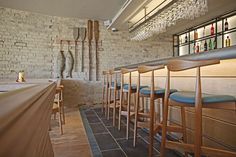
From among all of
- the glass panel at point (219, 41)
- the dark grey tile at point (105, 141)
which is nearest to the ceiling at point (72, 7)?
the glass panel at point (219, 41)

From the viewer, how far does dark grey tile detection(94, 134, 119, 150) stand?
2.44 metres

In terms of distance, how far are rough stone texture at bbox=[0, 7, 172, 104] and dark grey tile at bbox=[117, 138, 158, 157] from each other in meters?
3.25

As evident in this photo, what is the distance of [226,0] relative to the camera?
3.91 metres

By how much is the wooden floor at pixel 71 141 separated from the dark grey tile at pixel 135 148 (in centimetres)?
45

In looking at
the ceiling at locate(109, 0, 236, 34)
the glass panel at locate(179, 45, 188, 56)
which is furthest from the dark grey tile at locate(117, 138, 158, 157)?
the glass panel at locate(179, 45, 188, 56)

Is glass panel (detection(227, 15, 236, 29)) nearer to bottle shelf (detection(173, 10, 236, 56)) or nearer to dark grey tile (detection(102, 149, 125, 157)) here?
bottle shelf (detection(173, 10, 236, 56))

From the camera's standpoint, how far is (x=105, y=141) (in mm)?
2645

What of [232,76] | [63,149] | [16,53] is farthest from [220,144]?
[16,53]

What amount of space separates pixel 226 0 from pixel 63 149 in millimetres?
4186

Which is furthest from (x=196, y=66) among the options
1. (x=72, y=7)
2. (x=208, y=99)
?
(x=72, y=7)

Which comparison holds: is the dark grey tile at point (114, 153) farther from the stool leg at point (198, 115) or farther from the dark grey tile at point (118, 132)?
→ the stool leg at point (198, 115)

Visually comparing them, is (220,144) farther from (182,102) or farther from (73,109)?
(73,109)

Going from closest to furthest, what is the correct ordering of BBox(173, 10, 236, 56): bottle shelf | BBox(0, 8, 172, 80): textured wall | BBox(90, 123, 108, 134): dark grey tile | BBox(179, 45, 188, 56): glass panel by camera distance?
BBox(90, 123, 108, 134): dark grey tile, BBox(173, 10, 236, 56): bottle shelf, BBox(0, 8, 172, 80): textured wall, BBox(179, 45, 188, 56): glass panel

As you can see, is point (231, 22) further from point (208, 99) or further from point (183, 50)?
point (208, 99)
